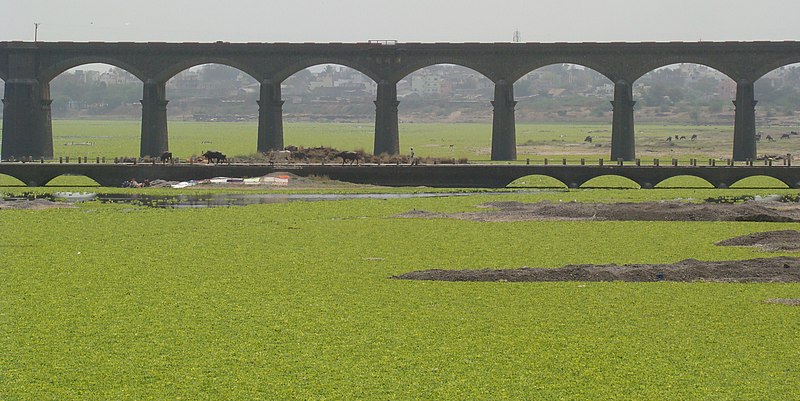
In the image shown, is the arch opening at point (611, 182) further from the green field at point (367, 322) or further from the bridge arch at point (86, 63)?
the bridge arch at point (86, 63)

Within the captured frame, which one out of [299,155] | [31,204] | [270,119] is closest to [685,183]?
[299,155]

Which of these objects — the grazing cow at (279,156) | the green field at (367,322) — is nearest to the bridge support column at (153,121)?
the grazing cow at (279,156)

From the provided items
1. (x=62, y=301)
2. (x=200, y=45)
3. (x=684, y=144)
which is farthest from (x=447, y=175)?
(x=684, y=144)

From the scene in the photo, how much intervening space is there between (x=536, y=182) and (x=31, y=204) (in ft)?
106

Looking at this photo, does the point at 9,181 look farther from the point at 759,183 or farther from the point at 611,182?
the point at 759,183

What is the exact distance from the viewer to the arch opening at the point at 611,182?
258 feet

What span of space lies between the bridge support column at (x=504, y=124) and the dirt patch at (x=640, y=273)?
204 feet

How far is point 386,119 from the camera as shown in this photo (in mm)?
99625

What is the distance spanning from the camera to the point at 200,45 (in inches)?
3942

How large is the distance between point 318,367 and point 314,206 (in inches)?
1510

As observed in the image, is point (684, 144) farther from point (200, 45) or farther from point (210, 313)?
point (210, 313)

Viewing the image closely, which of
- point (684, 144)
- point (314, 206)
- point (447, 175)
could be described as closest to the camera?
point (314, 206)

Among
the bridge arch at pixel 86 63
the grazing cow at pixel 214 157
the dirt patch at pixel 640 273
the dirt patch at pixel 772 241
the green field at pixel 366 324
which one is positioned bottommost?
the green field at pixel 366 324

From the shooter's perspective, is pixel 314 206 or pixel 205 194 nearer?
pixel 314 206
